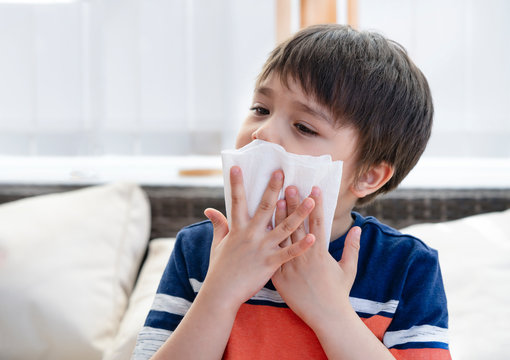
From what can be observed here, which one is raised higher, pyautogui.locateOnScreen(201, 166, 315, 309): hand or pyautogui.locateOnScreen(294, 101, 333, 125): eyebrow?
pyautogui.locateOnScreen(294, 101, 333, 125): eyebrow

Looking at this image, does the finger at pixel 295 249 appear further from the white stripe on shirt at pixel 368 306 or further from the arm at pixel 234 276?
the white stripe on shirt at pixel 368 306

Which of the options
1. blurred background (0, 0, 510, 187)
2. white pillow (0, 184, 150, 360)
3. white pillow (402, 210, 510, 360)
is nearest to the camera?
white pillow (402, 210, 510, 360)

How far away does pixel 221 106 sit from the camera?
186cm

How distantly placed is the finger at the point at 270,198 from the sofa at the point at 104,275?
502 millimetres

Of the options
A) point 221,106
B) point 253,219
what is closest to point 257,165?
point 253,219

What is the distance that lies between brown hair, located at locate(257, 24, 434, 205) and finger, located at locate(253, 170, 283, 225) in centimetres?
16

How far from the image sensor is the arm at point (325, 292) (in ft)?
2.57

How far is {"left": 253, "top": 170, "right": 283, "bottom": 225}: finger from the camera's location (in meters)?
0.77

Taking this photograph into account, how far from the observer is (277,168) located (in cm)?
79

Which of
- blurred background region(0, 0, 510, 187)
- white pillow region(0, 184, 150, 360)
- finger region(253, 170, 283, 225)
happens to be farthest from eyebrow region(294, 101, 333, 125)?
blurred background region(0, 0, 510, 187)

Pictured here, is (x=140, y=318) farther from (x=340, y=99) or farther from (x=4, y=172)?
(x=4, y=172)

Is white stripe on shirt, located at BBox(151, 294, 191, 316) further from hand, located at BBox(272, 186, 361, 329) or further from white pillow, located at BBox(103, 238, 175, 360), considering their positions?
white pillow, located at BBox(103, 238, 175, 360)

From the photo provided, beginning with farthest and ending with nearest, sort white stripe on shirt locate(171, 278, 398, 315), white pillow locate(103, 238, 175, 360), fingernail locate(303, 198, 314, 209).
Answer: white pillow locate(103, 238, 175, 360), white stripe on shirt locate(171, 278, 398, 315), fingernail locate(303, 198, 314, 209)

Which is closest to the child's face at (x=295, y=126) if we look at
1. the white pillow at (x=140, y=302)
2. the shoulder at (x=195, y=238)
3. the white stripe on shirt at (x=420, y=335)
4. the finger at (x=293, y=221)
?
the finger at (x=293, y=221)
